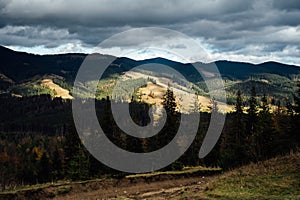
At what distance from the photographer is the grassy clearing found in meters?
19.6

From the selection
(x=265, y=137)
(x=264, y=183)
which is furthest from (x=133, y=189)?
(x=265, y=137)

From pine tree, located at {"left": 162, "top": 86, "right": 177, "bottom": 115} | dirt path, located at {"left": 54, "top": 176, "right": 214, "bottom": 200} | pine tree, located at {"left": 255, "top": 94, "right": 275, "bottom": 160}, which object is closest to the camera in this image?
dirt path, located at {"left": 54, "top": 176, "right": 214, "bottom": 200}

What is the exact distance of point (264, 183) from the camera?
21.4 m

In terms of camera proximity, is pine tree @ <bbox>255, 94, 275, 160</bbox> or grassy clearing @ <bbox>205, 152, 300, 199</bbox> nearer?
grassy clearing @ <bbox>205, 152, 300, 199</bbox>

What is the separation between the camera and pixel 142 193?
95.2 ft

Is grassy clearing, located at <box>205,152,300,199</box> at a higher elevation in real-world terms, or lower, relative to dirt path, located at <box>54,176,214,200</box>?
higher

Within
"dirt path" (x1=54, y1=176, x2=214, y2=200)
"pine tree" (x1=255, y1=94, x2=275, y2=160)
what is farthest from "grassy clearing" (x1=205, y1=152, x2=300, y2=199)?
"pine tree" (x1=255, y1=94, x2=275, y2=160)

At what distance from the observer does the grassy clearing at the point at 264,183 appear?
19641mm

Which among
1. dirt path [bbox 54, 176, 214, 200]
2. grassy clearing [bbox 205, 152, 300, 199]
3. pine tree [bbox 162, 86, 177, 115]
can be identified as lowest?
dirt path [bbox 54, 176, 214, 200]

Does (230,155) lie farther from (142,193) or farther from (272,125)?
(142,193)

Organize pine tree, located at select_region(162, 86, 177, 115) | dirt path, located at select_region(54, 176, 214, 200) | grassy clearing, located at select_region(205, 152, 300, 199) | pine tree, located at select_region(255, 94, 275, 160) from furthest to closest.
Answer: pine tree, located at select_region(162, 86, 177, 115), pine tree, located at select_region(255, 94, 275, 160), dirt path, located at select_region(54, 176, 214, 200), grassy clearing, located at select_region(205, 152, 300, 199)

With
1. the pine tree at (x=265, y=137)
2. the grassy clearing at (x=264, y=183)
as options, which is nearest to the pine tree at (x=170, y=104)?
the pine tree at (x=265, y=137)

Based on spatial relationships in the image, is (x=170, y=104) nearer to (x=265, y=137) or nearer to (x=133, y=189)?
(x=265, y=137)

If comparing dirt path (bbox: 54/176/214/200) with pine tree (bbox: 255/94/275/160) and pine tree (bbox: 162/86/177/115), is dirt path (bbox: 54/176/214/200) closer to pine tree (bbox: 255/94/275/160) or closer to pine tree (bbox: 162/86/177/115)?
pine tree (bbox: 255/94/275/160)
